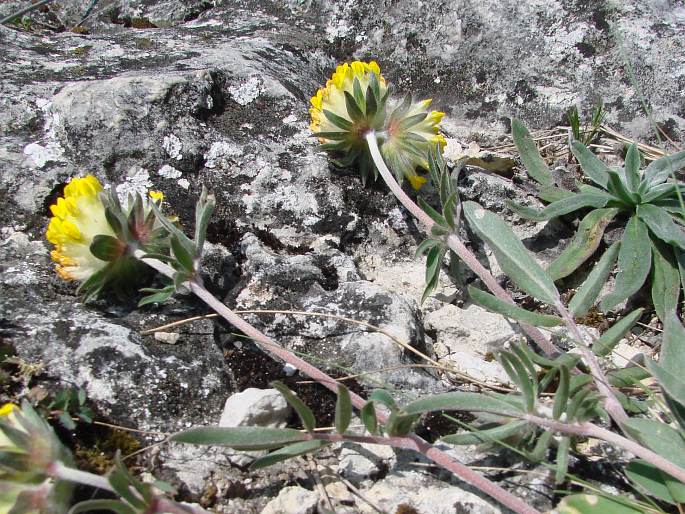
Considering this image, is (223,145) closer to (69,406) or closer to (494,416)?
(69,406)

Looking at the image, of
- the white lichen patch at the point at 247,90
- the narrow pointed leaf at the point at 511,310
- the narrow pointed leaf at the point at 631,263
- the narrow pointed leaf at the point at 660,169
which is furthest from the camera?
the white lichen patch at the point at 247,90

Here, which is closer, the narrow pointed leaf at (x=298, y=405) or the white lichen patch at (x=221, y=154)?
the narrow pointed leaf at (x=298, y=405)

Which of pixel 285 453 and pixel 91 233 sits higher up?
pixel 91 233

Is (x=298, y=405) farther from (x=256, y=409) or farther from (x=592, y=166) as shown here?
(x=592, y=166)

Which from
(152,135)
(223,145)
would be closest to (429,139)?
(223,145)

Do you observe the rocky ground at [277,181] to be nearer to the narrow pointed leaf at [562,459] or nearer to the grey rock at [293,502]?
the grey rock at [293,502]

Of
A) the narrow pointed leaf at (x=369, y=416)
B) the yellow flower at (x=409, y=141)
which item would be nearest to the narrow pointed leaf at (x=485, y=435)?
the narrow pointed leaf at (x=369, y=416)

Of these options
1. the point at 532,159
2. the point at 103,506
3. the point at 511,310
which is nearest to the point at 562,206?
the point at 532,159

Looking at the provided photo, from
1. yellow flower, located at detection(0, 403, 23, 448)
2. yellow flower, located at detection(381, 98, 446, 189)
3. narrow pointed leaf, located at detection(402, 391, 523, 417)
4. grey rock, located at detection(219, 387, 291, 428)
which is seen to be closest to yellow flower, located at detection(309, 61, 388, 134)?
yellow flower, located at detection(381, 98, 446, 189)
